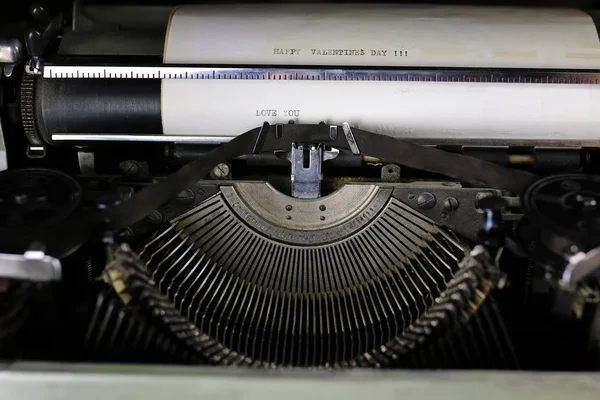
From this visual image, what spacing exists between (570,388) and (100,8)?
212cm

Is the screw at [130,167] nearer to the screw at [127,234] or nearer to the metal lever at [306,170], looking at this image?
the screw at [127,234]

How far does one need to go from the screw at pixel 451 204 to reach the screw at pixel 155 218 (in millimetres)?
932

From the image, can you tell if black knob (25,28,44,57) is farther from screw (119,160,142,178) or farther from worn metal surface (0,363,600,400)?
worn metal surface (0,363,600,400)

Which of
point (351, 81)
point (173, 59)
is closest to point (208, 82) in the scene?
point (173, 59)

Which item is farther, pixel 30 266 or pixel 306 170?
pixel 306 170

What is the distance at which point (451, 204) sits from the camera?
2.41 m

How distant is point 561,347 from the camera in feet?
7.31

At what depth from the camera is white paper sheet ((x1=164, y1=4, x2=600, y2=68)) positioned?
2428 mm

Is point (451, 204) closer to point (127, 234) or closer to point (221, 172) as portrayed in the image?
point (221, 172)

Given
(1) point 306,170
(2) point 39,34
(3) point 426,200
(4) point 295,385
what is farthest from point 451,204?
(2) point 39,34

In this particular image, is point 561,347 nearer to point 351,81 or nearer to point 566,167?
point 566,167

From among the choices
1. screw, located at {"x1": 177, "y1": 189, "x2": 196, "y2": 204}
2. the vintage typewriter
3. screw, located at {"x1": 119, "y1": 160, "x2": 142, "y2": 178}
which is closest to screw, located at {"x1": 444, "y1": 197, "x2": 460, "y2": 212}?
the vintage typewriter

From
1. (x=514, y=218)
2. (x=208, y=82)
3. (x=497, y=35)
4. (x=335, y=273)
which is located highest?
(x=497, y=35)

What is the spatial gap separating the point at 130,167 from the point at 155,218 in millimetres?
225
